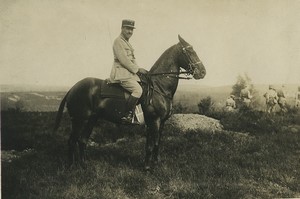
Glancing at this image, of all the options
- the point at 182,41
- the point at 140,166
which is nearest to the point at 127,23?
the point at 182,41

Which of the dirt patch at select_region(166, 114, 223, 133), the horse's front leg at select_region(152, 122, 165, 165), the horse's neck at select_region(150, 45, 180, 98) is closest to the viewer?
the horse's front leg at select_region(152, 122, 165, 165)

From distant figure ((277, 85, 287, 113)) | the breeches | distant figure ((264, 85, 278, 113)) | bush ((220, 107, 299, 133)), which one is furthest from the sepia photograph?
distant figure ((277, 85, 287, 113))

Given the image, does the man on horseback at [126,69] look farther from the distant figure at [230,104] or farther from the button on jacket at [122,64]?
the distant figure at [230,104]

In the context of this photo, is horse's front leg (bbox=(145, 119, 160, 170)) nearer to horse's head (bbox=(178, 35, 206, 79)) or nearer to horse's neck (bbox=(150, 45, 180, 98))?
horse's neck (bbox=(150, 45, 180, 98))

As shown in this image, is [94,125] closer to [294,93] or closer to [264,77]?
[264,77]

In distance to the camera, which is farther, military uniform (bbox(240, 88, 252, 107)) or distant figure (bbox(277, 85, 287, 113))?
distant figure (bbox(277, 85, 287, 113))

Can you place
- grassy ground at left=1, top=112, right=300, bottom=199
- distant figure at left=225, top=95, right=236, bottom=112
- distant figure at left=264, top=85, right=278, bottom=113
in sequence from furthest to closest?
1. distant figure at left=264, top=85, right=278, bottom=113
2. distant figure at left=225, top=95, right=236, bottom=112
3. grassy ground at left=1, top=112, right=300, bottom=199

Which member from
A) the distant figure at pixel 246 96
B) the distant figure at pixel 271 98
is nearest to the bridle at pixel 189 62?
the distant figure at pixel 246 96
